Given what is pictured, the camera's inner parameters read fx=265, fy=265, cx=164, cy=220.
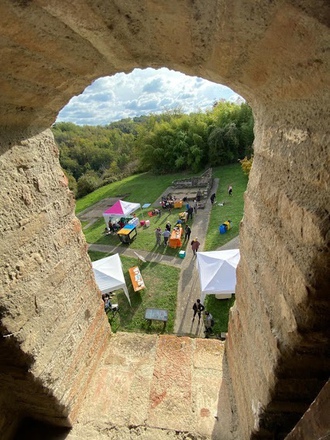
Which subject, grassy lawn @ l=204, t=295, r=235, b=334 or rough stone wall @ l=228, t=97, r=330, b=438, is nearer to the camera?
rough stone wall @ l=228, t=97, r=330, b=438

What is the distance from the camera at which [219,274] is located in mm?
7695

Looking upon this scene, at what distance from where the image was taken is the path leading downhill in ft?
24.6

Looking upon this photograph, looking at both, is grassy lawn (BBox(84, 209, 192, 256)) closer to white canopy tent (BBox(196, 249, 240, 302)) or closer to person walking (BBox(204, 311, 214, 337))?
white canopy tent (BBox(196, 249, 240, 302))

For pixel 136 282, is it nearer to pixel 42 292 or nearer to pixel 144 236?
pixel 144 236

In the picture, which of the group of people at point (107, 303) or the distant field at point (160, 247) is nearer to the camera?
the distant field at point (160, 247)

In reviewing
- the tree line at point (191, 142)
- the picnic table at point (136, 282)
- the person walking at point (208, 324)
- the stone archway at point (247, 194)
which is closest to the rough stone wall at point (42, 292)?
the stone archway at point (247, 194)

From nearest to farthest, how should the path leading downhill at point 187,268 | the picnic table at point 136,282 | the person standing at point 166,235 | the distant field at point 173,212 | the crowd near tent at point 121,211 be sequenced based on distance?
1. the path leading downhill at point 187,268
2. the picnic table at point 136,282
3. the person standing at point 166,235
4. the distant field at point 173,212
5. the crowd near tent at point 121,211

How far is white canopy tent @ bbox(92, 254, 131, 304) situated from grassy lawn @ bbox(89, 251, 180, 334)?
0.43 meters

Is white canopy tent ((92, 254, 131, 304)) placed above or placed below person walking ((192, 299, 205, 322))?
above

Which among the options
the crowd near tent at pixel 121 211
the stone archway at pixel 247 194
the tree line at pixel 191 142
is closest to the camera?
the stone archway at pixel 247 194

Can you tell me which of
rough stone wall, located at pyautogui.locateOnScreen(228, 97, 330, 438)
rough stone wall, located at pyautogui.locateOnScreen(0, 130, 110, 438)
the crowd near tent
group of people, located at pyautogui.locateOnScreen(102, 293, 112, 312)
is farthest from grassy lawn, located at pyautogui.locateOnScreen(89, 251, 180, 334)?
rough stone wall, located at pyautogui.locateOnScreen(228, 97, 330, 438)

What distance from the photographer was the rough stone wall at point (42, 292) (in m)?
1.52

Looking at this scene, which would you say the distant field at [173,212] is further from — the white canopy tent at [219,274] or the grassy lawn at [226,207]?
the white canopy tent at [219,274]

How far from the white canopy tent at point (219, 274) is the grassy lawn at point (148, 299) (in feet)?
4.75
